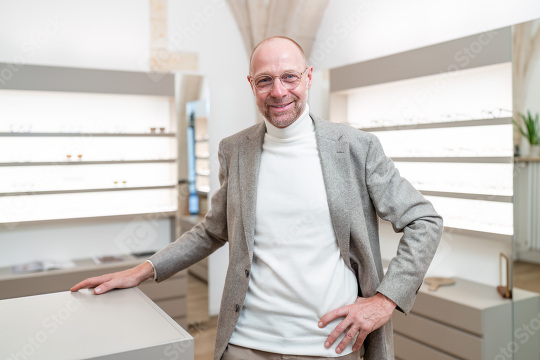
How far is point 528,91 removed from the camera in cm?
309

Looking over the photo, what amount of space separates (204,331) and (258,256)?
353cm

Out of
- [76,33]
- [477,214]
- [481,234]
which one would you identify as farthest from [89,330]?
[76,33]

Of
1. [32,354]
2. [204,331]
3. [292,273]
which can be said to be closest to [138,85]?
[204,331]

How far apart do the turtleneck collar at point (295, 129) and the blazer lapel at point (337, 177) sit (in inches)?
1.6

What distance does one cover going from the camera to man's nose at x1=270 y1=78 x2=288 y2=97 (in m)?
1.62

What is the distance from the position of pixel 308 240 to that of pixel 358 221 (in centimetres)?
17

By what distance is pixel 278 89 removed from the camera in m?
1.62

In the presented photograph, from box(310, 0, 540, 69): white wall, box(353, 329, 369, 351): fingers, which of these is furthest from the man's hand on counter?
box(310, 0, 540, 69): white wall

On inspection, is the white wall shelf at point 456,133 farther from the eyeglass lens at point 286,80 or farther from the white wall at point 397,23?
the eyeglass lens at point 286,80

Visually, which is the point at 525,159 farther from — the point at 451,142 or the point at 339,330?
the point at 339,330

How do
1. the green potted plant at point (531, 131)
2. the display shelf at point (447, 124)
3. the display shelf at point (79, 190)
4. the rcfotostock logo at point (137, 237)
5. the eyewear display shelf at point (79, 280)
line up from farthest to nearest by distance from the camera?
the rcfotostock logo at point (137, 237), the display shelf at point (79, 190), the eyewear display shelf at point (79, 280), the display shelf at point (447, 124), the green potted plant at point (531, 131)

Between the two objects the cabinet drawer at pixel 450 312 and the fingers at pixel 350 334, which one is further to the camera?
the cabinet drawer at pixel 450 312

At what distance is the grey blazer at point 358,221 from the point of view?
156 centimetres

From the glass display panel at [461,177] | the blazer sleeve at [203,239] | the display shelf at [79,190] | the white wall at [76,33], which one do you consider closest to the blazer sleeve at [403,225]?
the blazer sleeve at [203,239]
